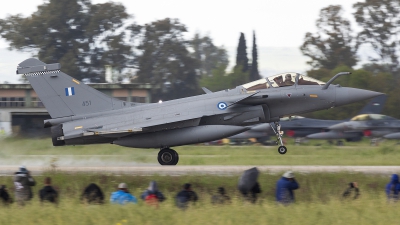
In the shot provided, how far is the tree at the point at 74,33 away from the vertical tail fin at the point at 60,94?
1876 inches

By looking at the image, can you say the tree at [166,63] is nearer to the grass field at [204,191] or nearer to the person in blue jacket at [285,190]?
the grass field at [204,191]

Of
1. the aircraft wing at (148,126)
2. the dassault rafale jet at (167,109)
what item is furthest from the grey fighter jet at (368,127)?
the aircraft wing at (148,126)

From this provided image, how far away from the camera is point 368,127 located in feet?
125

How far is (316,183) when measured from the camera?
1833 cm

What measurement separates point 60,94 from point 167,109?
409 centimetres

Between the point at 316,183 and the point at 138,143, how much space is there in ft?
21.9

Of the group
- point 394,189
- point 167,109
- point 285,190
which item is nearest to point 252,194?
point 285,190

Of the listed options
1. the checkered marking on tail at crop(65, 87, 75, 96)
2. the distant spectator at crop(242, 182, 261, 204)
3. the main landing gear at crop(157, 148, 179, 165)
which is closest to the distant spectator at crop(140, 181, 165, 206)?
the distant spectator at crop(242, 182, 261, 204)

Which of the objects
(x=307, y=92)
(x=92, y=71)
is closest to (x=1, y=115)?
(x=92, y=71)

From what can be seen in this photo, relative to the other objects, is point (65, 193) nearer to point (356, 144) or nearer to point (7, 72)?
point (356, 144)

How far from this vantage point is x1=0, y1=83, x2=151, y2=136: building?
49.7 metres

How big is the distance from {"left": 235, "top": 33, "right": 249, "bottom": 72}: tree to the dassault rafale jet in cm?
5037

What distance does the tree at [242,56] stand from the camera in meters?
72.2

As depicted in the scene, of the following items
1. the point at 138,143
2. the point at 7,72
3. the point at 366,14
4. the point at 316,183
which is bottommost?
the point at 316,183
